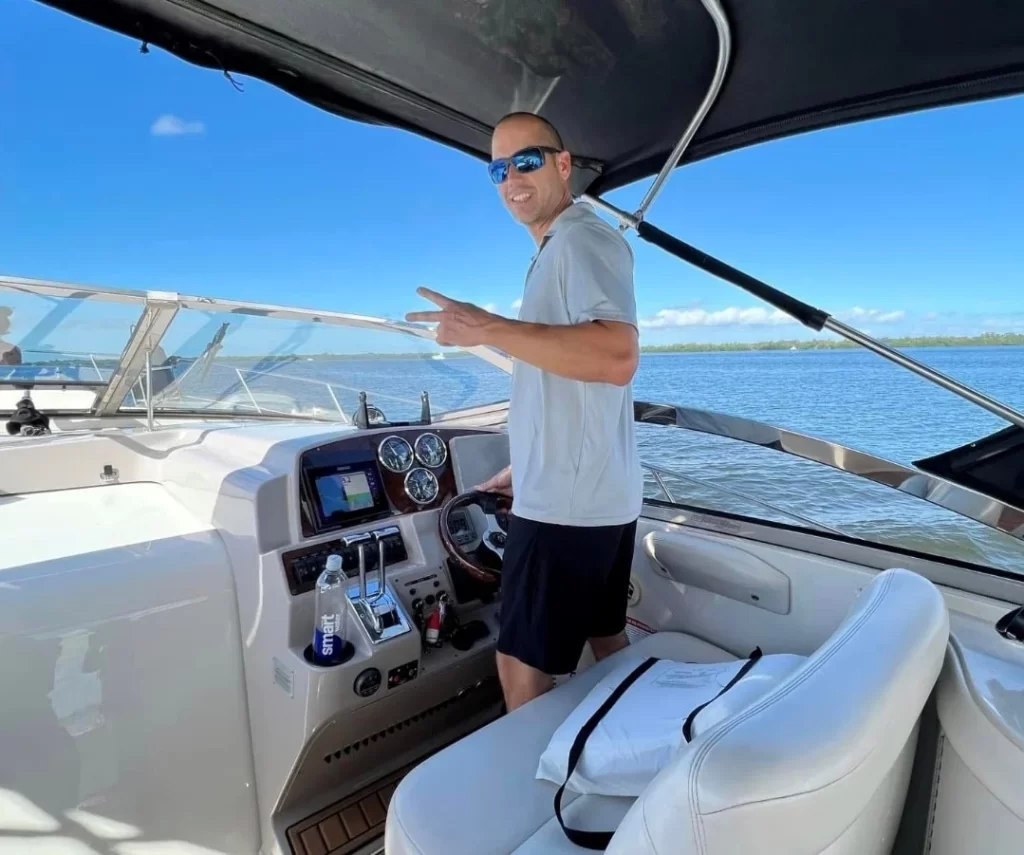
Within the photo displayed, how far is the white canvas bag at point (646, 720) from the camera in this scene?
1024 mm

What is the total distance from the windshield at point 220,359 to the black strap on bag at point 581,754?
1.24 meters

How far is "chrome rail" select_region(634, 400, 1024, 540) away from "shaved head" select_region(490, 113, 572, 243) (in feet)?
2.47

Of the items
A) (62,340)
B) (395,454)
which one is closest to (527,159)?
(395,454)

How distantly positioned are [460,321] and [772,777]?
0.90 meters

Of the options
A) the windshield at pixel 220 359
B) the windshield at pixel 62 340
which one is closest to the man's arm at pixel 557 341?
the windshield at pixel 220 359

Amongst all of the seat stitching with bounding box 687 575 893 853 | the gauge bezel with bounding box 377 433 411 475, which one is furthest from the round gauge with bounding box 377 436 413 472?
the seat stitching with bounding box 687 575 893 853

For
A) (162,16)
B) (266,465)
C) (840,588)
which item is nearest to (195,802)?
(266,465)

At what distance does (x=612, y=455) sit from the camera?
51.3 inches

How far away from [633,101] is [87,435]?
1.91 meters

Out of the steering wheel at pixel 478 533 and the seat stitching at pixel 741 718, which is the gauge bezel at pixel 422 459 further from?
the seat stitching at pixel 741 718

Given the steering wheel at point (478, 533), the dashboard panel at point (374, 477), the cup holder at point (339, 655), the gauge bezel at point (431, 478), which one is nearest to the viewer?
the cup holder at point (339, 655)

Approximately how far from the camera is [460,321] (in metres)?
1.21

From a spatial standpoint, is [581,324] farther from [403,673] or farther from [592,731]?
[403,673]

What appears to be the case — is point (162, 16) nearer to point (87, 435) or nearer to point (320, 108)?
point (320, 108)
